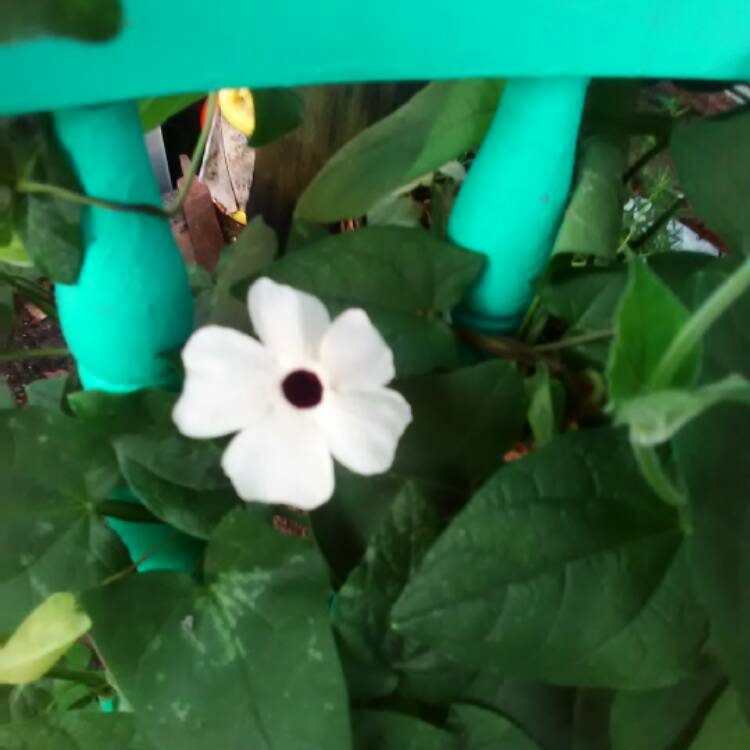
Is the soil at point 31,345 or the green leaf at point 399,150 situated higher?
the green leaf at point 399,150

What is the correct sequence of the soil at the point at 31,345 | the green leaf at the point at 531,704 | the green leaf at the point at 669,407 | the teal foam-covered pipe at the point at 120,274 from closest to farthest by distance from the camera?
the green leaf at the point at 669,407, the teal foam-covered pipe at the point at 120,274, the green leaf at the point at 531,704, the soil at the point at 31,345

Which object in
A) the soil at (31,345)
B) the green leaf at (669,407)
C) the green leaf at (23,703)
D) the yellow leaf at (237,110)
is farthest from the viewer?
the soil at (31,345)

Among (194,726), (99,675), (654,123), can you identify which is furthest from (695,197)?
(99,675)

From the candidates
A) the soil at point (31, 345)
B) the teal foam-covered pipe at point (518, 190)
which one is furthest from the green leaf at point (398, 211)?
the soil at point (31, 345)

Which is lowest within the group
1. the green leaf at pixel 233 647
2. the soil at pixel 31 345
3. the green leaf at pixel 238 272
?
the soil at pixel 31 345

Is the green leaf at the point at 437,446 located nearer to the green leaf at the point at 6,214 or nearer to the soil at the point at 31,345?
the green leaf at the point at 6,214

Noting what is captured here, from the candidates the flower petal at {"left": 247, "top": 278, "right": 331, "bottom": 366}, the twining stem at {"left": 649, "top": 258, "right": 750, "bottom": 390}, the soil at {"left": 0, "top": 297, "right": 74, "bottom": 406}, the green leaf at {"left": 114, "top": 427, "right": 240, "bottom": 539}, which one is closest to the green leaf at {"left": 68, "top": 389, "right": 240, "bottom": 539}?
the green leaf at {"left": 114, "top": 427, "right": 240, "bottom": 539}
